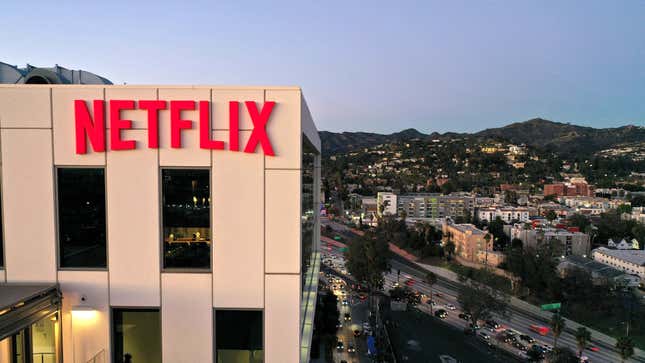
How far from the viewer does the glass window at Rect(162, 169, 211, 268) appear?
6.00 m

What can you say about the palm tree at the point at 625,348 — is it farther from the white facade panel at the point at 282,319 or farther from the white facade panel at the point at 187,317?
the white facade panel at the point at 187,317

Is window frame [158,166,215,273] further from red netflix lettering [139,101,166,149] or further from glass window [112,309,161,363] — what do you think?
glass window [112,309,161,363]

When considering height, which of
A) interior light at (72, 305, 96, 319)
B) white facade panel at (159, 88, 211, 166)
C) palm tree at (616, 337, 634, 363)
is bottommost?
palm tree at (616, 337, 634, 363)

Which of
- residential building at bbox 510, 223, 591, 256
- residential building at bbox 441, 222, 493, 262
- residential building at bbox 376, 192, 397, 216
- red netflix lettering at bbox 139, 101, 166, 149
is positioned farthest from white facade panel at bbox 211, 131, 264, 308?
residential building at bbox 376, 192, 397, 216

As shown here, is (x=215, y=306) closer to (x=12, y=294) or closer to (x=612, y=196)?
(x=12, y=294)

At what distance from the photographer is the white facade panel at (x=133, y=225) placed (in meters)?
6.00

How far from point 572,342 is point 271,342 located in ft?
156

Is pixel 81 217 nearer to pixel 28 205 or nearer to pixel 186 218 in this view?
pixel 28 205

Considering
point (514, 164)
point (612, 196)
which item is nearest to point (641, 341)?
point (612, 196)

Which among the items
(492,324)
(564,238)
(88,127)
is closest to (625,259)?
(564,238)

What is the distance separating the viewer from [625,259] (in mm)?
60250

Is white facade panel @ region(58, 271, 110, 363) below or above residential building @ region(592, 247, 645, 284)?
above

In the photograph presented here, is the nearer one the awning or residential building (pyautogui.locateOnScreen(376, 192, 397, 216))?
the awning

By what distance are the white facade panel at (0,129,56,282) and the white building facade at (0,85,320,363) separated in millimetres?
17
